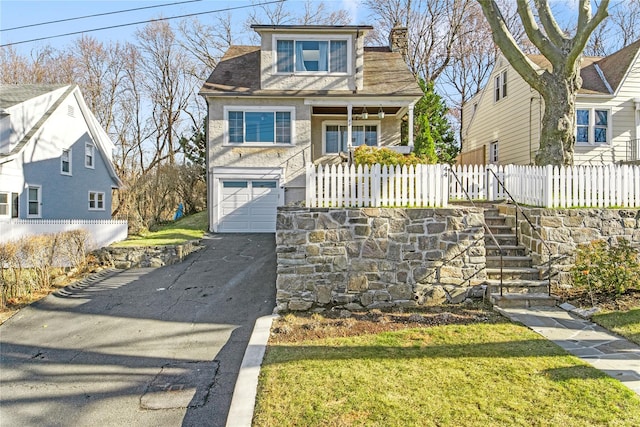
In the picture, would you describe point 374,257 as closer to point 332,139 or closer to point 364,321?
point 364,321

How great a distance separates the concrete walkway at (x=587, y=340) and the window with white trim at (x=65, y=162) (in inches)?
710

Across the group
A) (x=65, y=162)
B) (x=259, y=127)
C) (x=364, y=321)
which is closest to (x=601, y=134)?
(x=259, y=127)

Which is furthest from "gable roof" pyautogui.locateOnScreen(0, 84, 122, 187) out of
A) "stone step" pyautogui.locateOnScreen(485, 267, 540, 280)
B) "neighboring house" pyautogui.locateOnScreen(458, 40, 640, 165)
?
"neighboring house" pyautogui.locateOnScreen(458, 40, 640, 165)

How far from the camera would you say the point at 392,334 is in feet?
17.9

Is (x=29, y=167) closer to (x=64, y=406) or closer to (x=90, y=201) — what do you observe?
(x=90, y=201)

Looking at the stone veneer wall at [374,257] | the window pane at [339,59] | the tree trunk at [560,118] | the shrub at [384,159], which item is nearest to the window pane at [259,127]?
the window pane at [339,59]

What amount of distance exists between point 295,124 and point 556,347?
12.1m

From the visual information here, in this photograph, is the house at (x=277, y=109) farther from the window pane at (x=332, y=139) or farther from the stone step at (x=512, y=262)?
the stone step at (x=512, y=262)

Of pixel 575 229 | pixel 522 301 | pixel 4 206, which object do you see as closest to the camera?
pixel 522 301

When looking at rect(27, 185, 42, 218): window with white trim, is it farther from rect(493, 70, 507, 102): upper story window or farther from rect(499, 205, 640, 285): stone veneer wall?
rect(493, 70, 507, 102): upper story window

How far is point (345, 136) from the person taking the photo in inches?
637

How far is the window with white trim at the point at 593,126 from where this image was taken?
15023mm

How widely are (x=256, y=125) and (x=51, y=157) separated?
29.4 ft

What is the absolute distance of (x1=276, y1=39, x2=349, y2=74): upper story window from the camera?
49.1ft
